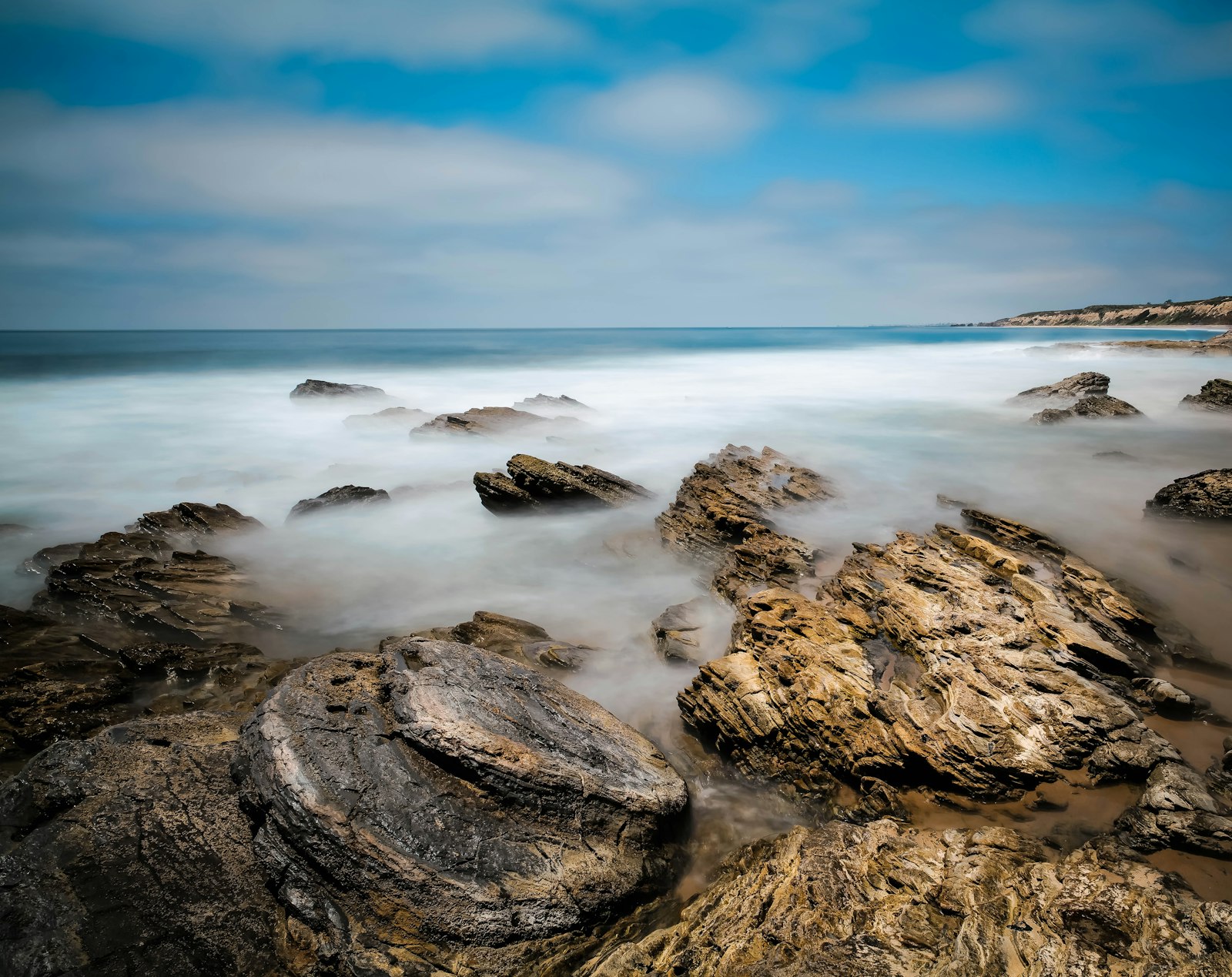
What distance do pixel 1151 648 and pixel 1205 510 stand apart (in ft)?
18.7

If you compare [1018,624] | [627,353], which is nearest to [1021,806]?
[1018,624]

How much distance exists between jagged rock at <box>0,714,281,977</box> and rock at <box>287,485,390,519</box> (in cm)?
1073

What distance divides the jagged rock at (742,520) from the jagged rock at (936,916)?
5.12 m

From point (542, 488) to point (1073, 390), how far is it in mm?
26497

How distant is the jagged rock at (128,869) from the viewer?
12.0ft

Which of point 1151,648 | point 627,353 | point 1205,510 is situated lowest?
point 1151,648

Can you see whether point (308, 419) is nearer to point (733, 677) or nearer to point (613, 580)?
point (613, 580)

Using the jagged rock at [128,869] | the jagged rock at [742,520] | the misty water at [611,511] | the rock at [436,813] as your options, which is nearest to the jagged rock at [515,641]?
the misty water at [611,511]

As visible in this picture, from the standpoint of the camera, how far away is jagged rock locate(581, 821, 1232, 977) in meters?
3.19

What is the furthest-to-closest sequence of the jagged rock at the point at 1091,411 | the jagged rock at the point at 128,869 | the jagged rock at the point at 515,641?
1. the jagged rock at the point at 1091,411
2. the jagged rock at the point at 515,641
3. the jagged rock at the point at 128,869

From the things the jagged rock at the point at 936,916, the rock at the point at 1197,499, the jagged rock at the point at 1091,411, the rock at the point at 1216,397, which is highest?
the rock at the point at 1216,397

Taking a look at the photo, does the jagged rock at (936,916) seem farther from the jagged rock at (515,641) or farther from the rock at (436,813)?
the jagged rock at (515,641)

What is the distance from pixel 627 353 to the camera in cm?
8156

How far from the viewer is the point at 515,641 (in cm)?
859
